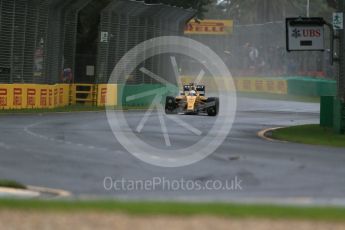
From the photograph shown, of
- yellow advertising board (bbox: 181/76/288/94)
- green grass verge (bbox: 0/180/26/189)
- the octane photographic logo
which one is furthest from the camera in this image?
yellow advertising board (bbox: 181/76/288/94)

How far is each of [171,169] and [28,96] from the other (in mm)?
19630

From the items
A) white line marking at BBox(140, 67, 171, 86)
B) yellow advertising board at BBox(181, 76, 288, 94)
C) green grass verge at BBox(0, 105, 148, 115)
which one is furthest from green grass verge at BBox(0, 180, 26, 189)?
yellow advertising board at BBox(181, 76, 288, 94)

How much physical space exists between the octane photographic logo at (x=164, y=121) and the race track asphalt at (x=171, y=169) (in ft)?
1.19

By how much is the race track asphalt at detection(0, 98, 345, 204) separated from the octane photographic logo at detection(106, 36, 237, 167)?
14.3 inches

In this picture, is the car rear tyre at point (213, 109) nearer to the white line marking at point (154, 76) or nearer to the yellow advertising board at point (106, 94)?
the yellow advertising board at point (106, 94)

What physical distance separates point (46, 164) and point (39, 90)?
768 inches

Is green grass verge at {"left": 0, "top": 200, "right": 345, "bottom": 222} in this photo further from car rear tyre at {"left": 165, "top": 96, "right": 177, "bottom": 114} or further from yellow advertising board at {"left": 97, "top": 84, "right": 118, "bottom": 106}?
yellow advertising board at {"left": 97, "top": 84, "right": 118, "bottom": 106}

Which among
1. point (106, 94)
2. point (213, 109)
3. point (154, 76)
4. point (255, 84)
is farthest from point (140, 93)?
point (255, 84)

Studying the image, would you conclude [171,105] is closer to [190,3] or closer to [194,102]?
[194,102]

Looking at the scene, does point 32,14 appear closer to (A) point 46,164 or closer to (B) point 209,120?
(B) point 209,120

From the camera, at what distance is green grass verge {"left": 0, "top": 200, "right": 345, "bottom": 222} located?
826 cm

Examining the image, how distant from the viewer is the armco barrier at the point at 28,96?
31516mm

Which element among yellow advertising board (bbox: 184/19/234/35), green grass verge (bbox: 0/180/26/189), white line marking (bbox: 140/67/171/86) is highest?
yellow advertising board (bbox: 184/19/234/35)

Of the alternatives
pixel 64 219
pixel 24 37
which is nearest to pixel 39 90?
pixel 24 37
